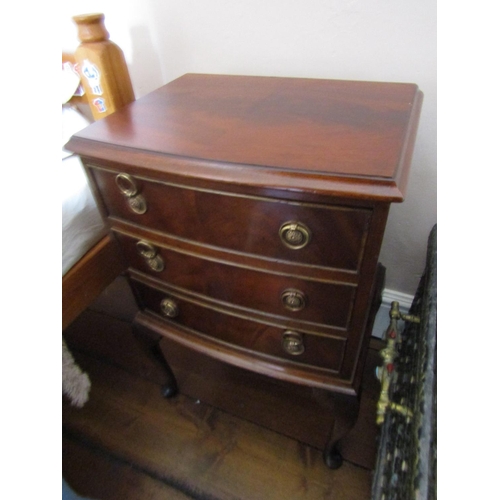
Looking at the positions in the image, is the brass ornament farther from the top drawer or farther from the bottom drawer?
the bottom drawer

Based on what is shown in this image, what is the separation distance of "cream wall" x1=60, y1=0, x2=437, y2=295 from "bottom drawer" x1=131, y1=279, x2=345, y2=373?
0.46m

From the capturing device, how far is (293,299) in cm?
54

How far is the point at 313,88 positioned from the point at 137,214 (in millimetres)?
394

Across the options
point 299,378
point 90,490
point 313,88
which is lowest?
point 90,490

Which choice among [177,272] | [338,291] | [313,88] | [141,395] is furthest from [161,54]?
[141,395]

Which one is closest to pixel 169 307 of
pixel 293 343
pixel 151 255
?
pixel 151 255

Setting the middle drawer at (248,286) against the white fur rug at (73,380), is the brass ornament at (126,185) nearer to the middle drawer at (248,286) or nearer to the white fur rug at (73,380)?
the middle drawer at (248,286)

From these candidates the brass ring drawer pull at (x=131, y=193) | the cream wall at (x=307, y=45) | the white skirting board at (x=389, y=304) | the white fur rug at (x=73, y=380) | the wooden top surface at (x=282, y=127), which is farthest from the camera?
the white skirting board at (x=389, y=304)

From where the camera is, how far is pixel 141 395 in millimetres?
1069

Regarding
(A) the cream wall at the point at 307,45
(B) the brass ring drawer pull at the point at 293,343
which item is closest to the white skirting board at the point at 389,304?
(A) the cream wall at the point at 307,45

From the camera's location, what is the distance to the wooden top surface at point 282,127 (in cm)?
43

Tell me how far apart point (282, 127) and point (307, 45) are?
1.13 ft
